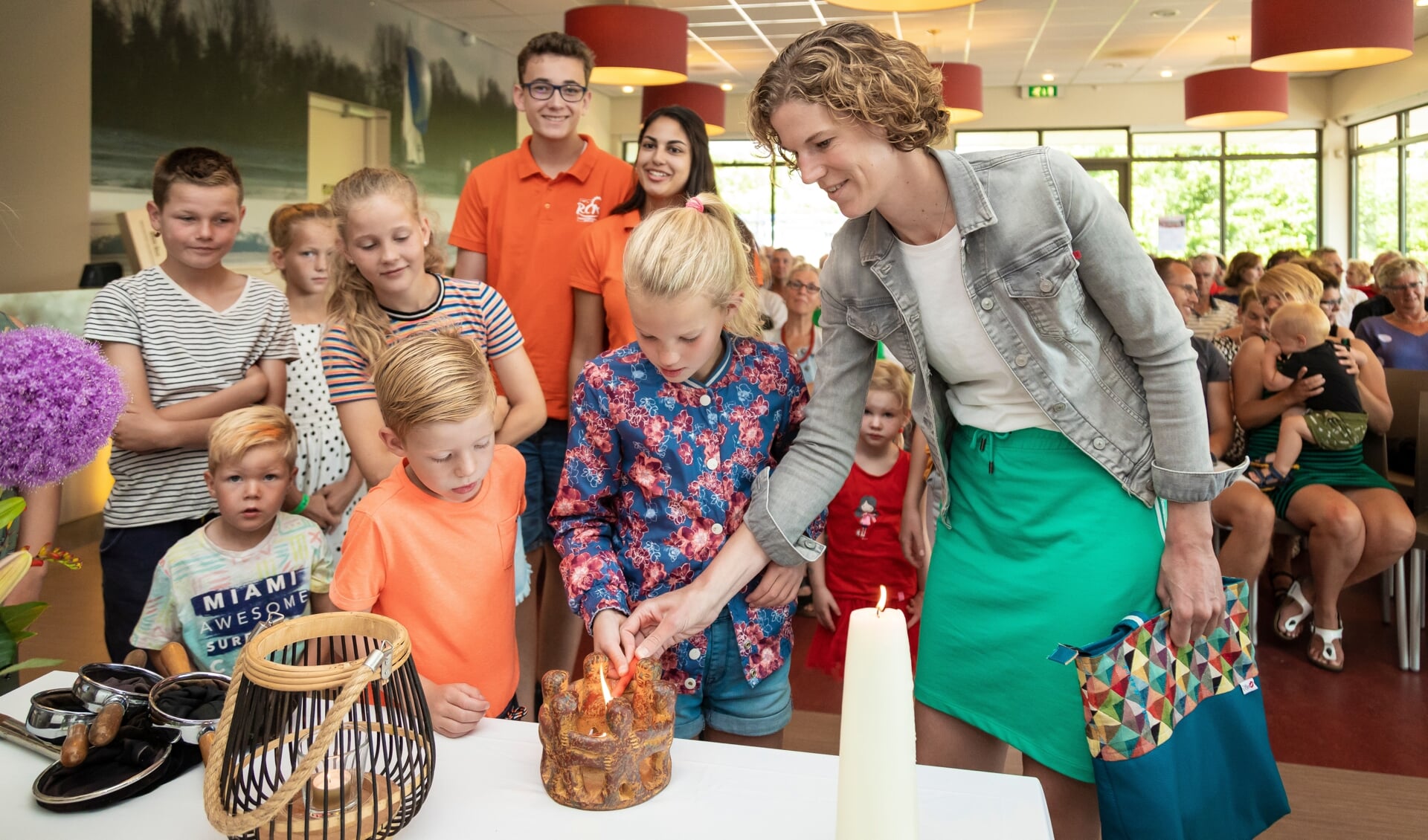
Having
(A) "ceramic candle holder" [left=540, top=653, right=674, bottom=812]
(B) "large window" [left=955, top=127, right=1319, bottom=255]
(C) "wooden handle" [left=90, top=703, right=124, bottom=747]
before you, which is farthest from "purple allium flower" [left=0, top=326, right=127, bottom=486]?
(B) "large window" [left=955, top=127, right=1319, bottom=255]

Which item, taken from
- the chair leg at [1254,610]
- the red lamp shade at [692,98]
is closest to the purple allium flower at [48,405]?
the chair leg at [1254,610]

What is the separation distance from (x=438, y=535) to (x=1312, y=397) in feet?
11.1

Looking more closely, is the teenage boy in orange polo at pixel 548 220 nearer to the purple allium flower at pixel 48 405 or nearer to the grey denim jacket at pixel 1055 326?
the grey denim jacket at pixel 1055 326

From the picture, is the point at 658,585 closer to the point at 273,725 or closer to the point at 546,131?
the point at 273,725

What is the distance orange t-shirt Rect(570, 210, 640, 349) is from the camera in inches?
98.4

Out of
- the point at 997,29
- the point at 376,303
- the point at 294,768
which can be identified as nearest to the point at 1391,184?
the point at 997,29

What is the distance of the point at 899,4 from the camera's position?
16.9 feet

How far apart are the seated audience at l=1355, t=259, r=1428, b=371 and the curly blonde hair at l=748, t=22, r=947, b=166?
449 centimetres

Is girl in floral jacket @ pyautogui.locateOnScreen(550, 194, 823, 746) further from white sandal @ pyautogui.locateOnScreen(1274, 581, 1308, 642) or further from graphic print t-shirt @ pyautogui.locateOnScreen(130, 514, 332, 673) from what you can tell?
white sandal @ pyautogui.locateOnScreen(1274, 581, 1308, 642)

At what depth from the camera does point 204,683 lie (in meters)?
1.19

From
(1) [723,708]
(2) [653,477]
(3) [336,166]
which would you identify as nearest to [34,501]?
(2) [653,477]

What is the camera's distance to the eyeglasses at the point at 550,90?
2.68 metres

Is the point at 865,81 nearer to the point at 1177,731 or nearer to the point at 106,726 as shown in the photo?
the point at 1177,731

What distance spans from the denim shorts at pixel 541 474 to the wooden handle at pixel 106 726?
1420mm
